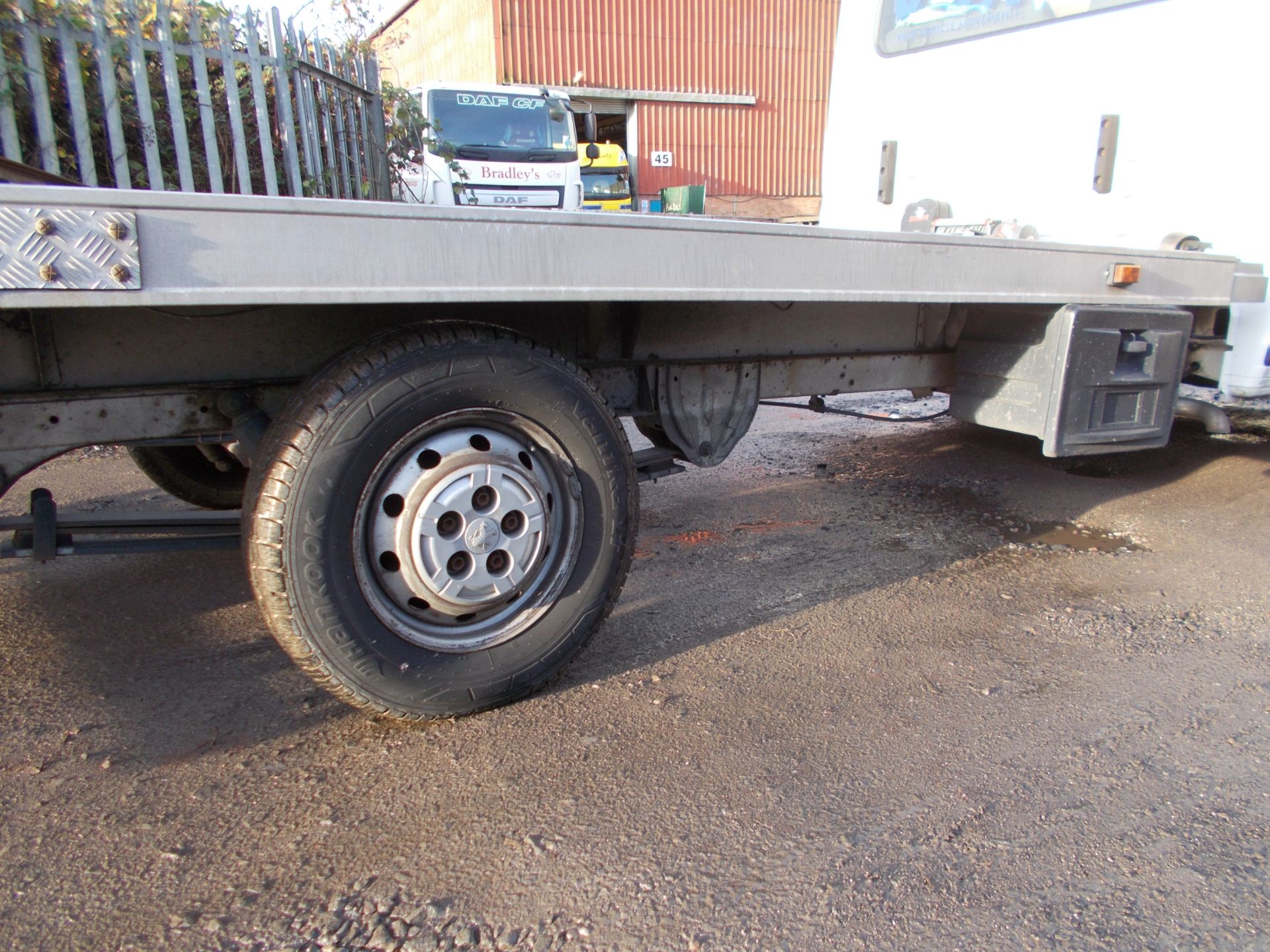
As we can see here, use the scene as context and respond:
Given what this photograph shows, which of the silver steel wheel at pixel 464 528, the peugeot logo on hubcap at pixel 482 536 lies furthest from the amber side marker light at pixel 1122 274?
the peugeot logo on hubcap at pixel 482 536

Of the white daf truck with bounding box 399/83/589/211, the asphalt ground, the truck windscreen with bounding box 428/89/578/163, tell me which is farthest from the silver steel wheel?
the truck windscreen with bounding box 428/89/578/163

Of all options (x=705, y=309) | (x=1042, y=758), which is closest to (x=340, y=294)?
(x=705, y=309)

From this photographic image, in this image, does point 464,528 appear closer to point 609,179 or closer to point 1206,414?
point 1206,414

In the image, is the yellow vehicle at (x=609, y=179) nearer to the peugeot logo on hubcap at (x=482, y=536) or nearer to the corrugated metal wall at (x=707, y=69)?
the corrugated metal wall at (x=707, y=69)

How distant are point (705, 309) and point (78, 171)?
1917 mm

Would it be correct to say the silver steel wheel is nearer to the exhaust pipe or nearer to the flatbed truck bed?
the flatbed truck bed

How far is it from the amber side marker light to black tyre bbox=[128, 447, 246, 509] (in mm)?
3425

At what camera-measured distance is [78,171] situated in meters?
2.43

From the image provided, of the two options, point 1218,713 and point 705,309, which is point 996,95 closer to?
point 705,309

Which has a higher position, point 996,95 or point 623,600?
point 996,95

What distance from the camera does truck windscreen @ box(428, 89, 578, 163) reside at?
10.6 meters

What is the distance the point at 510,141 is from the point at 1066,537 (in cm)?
904

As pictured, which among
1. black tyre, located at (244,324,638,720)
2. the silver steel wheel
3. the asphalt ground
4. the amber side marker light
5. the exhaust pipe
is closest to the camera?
the asphalt ground

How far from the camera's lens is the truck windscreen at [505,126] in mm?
10625
